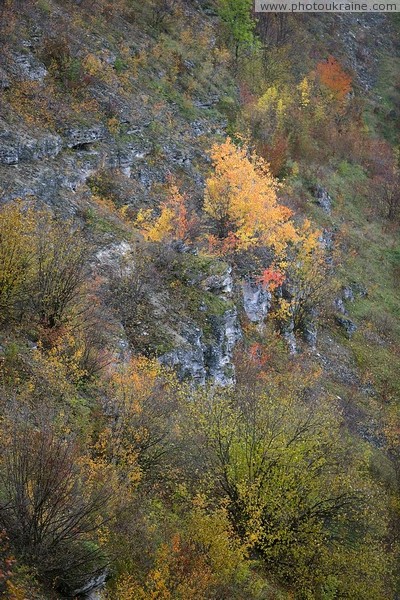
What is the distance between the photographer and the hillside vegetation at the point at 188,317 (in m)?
13.9

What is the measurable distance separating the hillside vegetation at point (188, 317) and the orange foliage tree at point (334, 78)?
72 cm

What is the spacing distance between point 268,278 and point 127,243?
9.84 metres

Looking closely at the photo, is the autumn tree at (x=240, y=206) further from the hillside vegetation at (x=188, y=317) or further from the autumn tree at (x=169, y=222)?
the autumn tree at (x=169, y=222)

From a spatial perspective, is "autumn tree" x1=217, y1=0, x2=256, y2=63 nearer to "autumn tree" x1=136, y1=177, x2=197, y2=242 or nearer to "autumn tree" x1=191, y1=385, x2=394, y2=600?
"autumn tree" x1=136, y1=177, x2=197, y2=242

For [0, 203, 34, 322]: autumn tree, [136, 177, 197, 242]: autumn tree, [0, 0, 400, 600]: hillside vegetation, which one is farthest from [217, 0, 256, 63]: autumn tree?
[0, 203, 34, 322]: autumn tree

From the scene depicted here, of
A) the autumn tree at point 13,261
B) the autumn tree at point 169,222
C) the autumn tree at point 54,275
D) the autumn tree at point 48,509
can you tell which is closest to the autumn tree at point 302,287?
the autumn tree at point 169,222

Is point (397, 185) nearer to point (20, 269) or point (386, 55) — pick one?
point (386, 55)

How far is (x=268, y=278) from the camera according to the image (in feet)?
108

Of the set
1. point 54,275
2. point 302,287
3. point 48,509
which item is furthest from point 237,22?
point 48,509

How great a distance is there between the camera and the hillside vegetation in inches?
546

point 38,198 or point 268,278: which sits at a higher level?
point 38,198

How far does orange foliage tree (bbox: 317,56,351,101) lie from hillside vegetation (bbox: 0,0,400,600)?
720 mm

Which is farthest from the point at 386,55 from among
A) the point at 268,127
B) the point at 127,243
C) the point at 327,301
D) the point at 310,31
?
the point at 127,243

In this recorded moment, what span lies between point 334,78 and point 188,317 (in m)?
42.4
